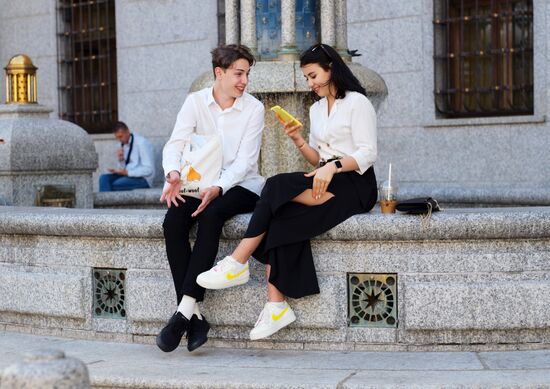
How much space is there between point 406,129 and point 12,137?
5080 mm

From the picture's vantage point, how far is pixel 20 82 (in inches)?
373

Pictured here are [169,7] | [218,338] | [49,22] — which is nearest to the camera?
[218,338]

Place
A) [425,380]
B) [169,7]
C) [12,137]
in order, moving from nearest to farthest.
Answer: [425,380] → [12,137] → [169,7]

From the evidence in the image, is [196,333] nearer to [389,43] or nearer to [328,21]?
[328,21]

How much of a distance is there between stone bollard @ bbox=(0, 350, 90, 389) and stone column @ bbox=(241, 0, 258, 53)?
4290mm

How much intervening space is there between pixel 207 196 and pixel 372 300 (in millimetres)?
960

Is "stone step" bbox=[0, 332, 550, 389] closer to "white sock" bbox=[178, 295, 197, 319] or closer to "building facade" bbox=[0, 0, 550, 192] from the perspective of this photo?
"white sock" bbox=[178, 295, 197, 319]

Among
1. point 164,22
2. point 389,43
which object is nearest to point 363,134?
point 389,43

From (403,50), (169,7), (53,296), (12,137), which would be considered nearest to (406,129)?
(403,50)

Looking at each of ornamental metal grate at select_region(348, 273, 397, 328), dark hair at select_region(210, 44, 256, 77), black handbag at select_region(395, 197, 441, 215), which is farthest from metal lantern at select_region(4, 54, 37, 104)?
black handbag at select_region(395, 197, 441, 215)

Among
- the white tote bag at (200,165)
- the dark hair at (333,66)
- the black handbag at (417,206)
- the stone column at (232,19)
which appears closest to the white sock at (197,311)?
the white tote bag at (200,165)

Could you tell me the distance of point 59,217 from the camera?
6316mm

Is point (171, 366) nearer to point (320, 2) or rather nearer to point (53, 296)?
point (53, 296)

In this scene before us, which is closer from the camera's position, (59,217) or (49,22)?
(59,217)
